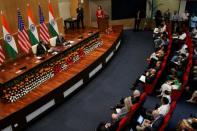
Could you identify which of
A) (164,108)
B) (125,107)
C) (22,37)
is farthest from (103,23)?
(164,108)

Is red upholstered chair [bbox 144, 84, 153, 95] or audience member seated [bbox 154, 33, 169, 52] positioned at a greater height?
audience member seated [bbox 154, 33, 169, 52]

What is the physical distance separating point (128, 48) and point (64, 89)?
5.02 m

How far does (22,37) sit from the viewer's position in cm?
848

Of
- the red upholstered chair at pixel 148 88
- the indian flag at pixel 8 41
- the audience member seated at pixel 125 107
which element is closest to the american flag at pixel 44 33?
the indian flag at pixel 8 41

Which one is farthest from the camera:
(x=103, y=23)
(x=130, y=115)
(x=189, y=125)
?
(x=103, y=23)

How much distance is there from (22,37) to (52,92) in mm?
2991

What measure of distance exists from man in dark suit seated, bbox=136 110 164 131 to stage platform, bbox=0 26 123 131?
101 inches

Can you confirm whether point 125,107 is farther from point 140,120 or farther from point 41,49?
point 41,49

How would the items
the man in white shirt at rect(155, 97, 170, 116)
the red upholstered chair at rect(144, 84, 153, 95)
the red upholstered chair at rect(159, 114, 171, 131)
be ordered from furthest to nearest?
the red upholstered chair at rect(144, 84, 153, 95), the man in white shirt at rect(155, 97, 170, 116), the red upholstered chair at rect(159, 114, 171, 131)

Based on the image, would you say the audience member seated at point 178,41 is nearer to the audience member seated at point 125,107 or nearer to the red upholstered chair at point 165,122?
the audience member seated at point 125,107

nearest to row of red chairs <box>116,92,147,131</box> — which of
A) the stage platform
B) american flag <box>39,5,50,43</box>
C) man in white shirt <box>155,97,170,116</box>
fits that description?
man in white shirt <box>155,97,170,116</box>

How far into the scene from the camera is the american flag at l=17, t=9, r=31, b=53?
8.33m

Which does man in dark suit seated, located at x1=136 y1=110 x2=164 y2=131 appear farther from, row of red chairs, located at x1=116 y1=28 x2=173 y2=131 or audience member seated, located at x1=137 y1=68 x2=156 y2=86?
audience member seated, located at x1=137 y1=68 x2=156 y2=86

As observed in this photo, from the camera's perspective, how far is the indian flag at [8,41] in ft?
25.3
